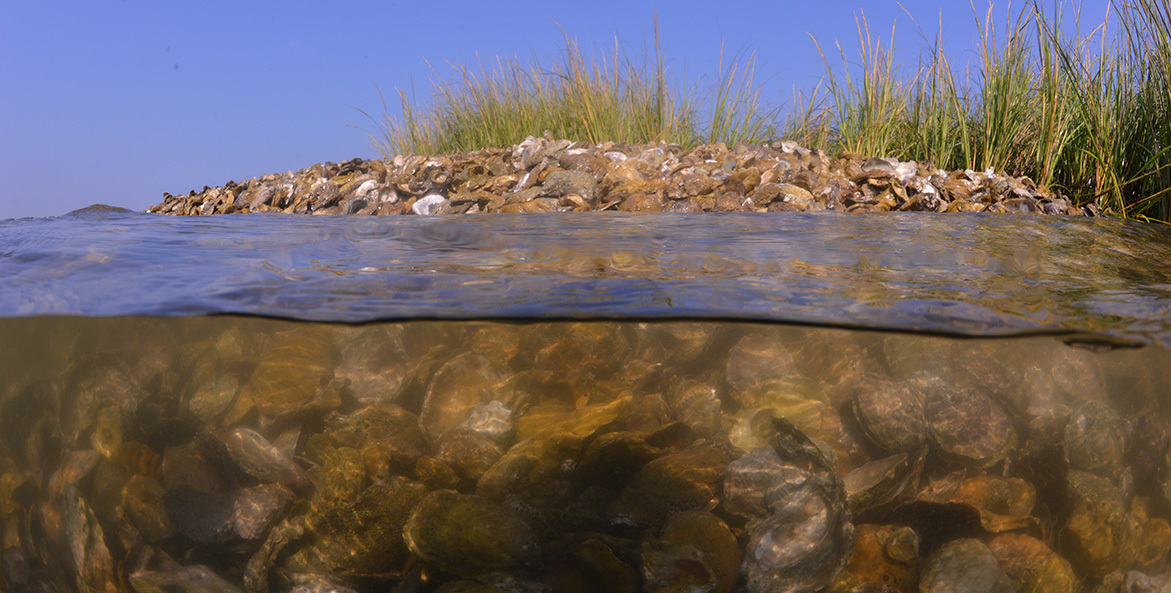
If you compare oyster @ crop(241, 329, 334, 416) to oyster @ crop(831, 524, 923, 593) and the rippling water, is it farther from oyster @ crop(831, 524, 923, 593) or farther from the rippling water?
oyster @ crop(831, 524, 923, 593)

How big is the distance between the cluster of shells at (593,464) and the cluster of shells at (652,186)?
3793 mm

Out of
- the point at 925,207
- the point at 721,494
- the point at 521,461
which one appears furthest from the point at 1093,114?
the point at 521,461

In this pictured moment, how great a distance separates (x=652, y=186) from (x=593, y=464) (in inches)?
182

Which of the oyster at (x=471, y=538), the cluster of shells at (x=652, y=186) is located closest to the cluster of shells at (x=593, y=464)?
the oyster at (x=471, y=538)

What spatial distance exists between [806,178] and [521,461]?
5.16 metres

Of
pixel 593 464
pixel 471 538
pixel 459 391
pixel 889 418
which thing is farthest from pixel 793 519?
pixel 459 391

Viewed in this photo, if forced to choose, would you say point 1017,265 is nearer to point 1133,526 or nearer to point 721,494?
point 1133,526

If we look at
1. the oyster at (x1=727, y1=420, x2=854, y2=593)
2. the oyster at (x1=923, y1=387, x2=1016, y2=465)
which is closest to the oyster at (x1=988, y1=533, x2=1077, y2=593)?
the oyster at (x1=923, y1=387, x2=1016, y2=465)

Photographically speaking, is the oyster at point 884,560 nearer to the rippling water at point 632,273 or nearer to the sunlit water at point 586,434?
the sunlit water at point 586,434

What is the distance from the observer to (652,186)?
6.57m

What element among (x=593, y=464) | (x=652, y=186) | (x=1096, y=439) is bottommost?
(x=1096, y=439)

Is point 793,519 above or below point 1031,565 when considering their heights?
above

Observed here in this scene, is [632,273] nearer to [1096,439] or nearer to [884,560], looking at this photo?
[884,560]

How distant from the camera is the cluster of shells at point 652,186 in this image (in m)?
6.30
